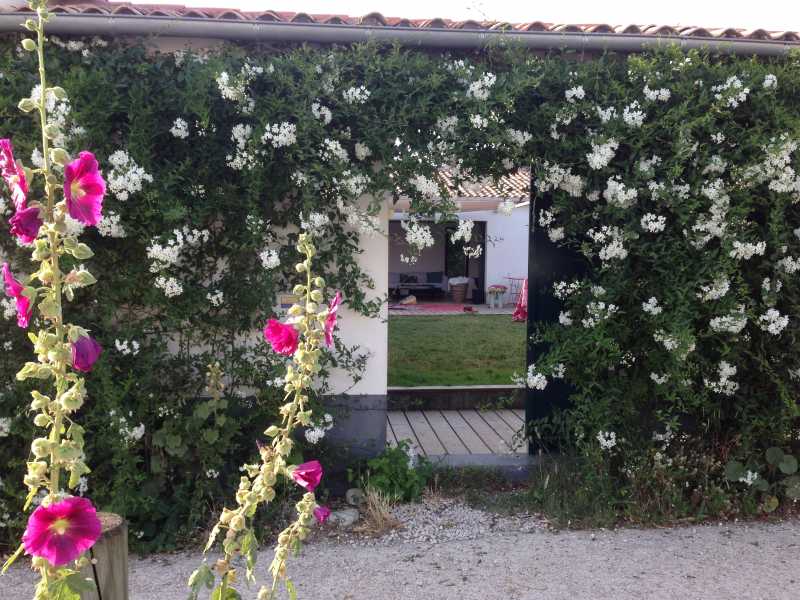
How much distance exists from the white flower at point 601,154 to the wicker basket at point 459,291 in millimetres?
15174

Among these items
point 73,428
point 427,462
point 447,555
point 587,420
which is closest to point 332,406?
point 427,462

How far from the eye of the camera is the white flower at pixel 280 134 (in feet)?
13.6

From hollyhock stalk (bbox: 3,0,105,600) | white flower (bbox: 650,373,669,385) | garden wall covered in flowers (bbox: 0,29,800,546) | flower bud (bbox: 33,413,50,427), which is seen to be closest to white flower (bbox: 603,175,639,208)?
garden wall covered in flowers (bbox: 0,29,800,546)

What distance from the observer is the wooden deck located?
19.6 feet

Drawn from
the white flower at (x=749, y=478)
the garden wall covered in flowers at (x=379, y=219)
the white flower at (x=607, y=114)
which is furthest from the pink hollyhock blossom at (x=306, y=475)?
the white flower at (x=749, y=478)

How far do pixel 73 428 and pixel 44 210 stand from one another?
47 cm

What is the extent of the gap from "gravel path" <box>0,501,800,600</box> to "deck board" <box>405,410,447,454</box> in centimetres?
138

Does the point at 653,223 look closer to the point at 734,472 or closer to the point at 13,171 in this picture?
the point at 734,472

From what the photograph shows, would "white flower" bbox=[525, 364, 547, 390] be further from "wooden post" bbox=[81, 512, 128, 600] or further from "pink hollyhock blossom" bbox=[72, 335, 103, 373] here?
"pink hollyhock blossom" bbox=[72, 335, 103, 373]

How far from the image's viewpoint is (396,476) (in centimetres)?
473

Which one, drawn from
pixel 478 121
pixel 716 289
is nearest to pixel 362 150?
pixel 478 121

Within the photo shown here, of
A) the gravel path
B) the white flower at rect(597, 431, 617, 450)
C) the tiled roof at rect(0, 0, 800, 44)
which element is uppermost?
Answer: the tiled roof at rect(0, 0, 800, 44)

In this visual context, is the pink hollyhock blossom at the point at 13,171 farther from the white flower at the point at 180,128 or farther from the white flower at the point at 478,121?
the white flower at the point at 478,121

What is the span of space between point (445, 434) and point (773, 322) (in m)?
2.90
